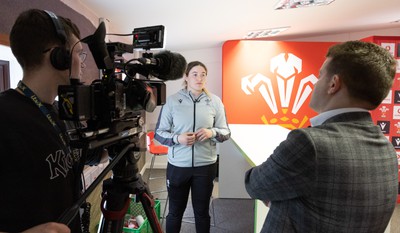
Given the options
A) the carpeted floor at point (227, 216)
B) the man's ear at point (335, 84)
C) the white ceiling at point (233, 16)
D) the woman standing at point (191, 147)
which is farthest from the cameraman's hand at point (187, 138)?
the carpeted floor at point (227, 216)

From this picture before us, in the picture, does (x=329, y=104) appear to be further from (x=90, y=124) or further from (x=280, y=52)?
(x=280, y=52)

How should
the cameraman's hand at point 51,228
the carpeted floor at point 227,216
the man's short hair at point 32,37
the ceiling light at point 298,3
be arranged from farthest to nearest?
the carpeted floor at point 227,216
the ceiling light at point 298,3
the man's short hair at point 32,37
the cameraman's hand at point 51,228

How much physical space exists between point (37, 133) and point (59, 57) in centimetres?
21

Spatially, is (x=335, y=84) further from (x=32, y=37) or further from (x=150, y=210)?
(x=32, y=37)

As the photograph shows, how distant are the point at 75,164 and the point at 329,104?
84 cm

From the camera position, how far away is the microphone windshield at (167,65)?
887mm

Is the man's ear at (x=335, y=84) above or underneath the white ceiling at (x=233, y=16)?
underneath

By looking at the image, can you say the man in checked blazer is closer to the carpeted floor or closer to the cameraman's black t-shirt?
the cameraman's black t-shirt

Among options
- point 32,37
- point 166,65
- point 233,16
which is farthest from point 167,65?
point 233,16

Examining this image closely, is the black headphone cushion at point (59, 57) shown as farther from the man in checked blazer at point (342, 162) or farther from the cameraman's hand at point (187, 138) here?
the cameraman's hand at point (187, 138)

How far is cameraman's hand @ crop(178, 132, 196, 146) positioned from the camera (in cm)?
174

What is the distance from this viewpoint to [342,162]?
0.73 meters

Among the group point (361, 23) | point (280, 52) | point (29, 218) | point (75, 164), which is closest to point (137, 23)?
point (75, 164)

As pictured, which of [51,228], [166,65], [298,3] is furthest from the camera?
[298,3]
